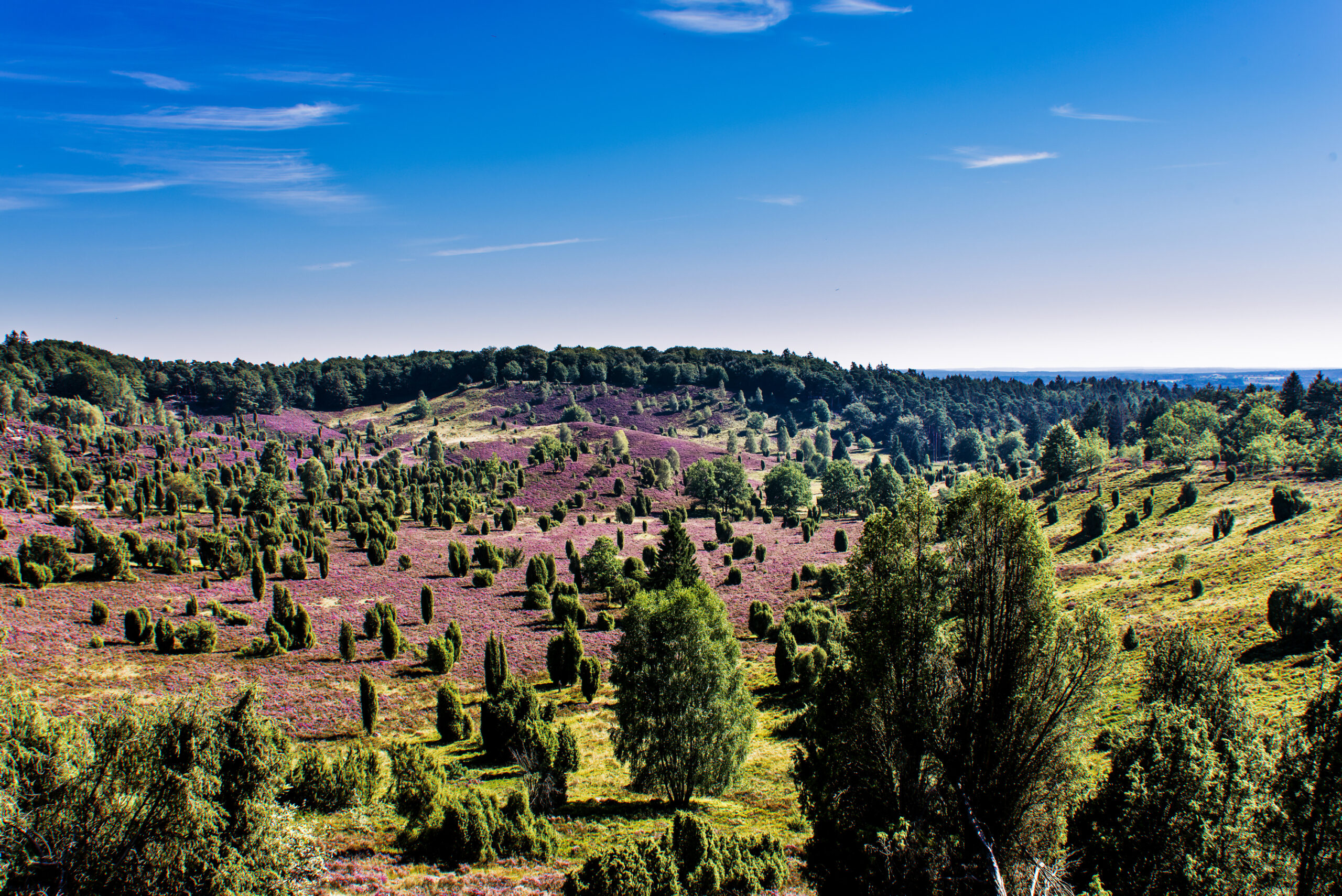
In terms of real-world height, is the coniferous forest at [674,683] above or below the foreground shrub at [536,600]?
above

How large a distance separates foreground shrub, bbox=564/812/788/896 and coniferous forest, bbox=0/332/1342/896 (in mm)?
91

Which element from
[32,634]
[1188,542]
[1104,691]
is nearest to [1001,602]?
[1104,691]

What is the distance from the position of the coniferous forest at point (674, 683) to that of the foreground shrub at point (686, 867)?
0.09 m

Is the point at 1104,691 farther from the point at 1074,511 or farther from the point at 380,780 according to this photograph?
the point at 1074,511

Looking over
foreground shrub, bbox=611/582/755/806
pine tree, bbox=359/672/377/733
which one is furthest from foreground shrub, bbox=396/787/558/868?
pine tree, bbox=359/672/377/733

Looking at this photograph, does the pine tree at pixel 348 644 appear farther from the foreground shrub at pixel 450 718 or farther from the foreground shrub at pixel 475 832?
the foreground shrub at pixel 475 832

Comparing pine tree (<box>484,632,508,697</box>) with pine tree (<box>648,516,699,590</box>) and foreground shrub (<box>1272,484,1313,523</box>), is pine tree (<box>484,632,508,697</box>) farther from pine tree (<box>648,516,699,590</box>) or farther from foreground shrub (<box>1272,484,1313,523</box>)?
foreground shrub (<box>1272,484,1313,523</box>)

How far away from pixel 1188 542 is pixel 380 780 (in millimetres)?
80968

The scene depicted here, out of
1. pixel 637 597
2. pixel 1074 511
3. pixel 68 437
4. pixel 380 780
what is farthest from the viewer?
pixel 68 437

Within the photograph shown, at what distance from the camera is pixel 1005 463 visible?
5669 inches

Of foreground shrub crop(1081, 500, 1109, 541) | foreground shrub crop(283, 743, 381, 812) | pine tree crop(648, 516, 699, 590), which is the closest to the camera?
foreground shrub crop(283, 743, 381, 812)

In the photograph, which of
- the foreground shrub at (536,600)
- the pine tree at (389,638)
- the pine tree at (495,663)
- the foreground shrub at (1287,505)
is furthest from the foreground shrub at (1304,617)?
the pine tree at (389,638)

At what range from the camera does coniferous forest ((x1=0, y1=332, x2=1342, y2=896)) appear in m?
13.9

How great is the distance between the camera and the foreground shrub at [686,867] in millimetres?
15289
